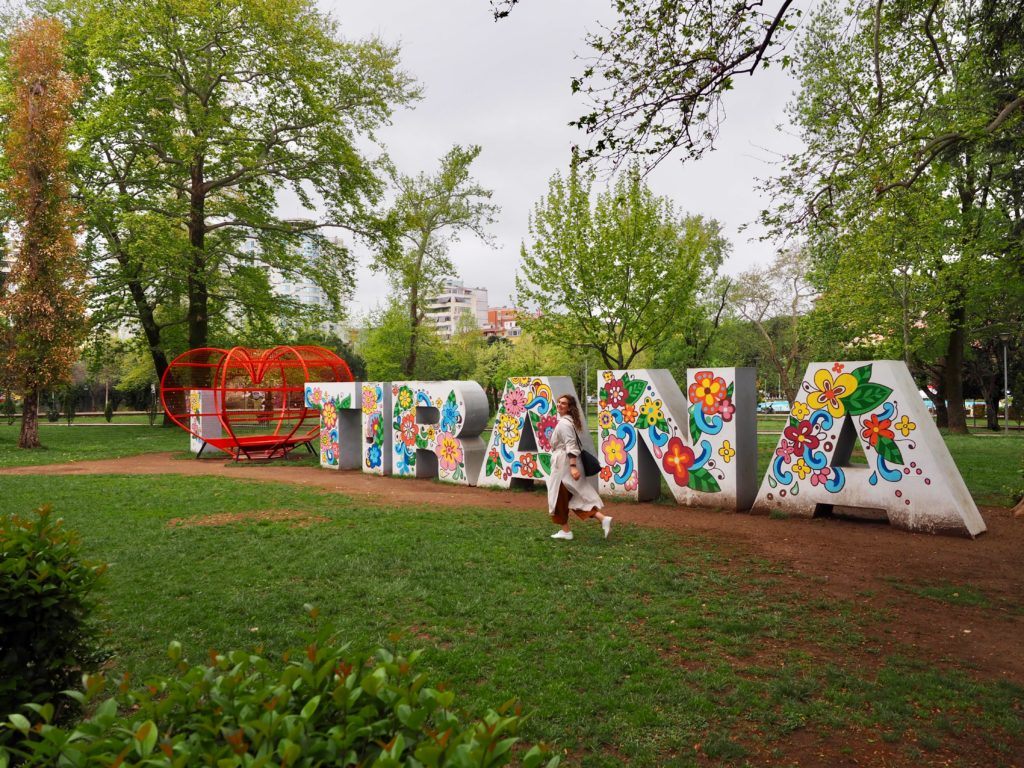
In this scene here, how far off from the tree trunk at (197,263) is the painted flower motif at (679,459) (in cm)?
2112

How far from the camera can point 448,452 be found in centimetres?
1400

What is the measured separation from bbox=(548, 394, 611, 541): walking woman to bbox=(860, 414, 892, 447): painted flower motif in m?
4.02

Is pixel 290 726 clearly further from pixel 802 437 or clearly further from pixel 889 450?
pixel 802 437

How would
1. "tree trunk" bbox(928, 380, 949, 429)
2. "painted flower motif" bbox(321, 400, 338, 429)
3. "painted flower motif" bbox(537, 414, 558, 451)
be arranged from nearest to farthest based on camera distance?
"painted flower motif" bbox(537, 414, 558, 451), "painted flower motif" bbox(321, 400, 338, 429), "tree trunk" bbox(928, 380, 949, 429)

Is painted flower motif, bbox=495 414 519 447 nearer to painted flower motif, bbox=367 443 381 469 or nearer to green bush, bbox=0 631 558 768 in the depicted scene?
painted flower motif, bbox=367 443 381 469

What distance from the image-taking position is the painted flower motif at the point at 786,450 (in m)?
9.91

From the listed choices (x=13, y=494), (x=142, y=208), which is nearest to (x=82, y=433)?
(x=142, y=208)

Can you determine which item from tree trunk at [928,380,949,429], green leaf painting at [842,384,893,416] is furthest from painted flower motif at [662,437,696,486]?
tree trunk at [928,380,949,429]

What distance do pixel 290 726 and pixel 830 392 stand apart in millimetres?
9511

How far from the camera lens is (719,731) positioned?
12.6ft

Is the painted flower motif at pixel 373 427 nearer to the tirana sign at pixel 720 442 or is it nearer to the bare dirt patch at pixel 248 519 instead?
the tirana sign at pixel 720 442

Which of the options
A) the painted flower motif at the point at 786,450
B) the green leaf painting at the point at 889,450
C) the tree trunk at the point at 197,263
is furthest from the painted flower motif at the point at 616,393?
the tree trunk at the point at 197,263

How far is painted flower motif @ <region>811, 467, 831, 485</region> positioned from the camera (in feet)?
31.2

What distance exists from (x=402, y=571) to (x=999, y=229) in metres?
25.9
